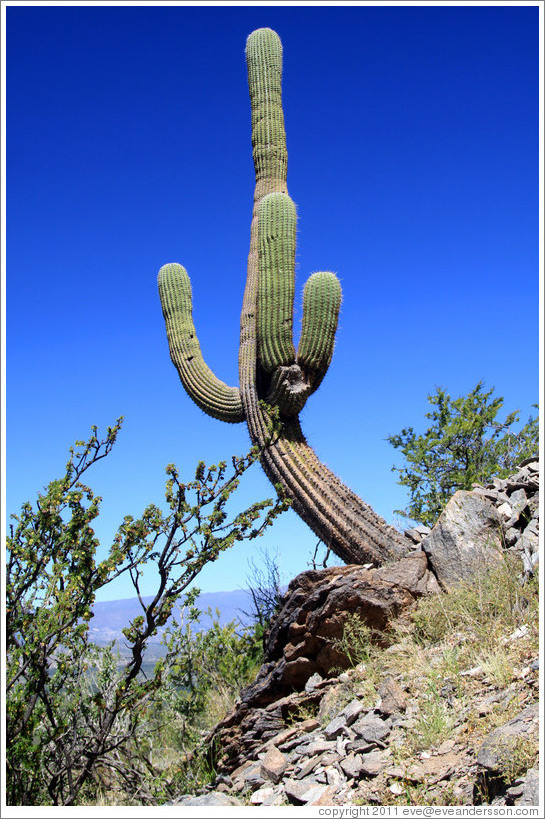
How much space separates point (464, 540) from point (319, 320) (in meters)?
3.26

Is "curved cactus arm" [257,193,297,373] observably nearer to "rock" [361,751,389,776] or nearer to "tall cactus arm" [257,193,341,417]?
"tall cactus arm" [257,193,341,417]

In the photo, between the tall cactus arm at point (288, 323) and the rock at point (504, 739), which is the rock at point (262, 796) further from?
the tall cactus arm at point (288, 323)

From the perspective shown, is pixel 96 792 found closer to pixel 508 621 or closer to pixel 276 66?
pixel 508 621

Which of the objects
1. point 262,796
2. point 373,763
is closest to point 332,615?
point 262,796

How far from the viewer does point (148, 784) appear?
561 centimetres

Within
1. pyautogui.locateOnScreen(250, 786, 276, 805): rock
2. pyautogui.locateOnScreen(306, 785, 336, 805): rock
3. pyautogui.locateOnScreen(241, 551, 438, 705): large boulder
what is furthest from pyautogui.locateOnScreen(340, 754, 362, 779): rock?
pyautogui.locateOnScreen(241, 551, 438, 705): large boulder

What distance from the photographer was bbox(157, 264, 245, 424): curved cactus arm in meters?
9.47

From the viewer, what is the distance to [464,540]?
664cm

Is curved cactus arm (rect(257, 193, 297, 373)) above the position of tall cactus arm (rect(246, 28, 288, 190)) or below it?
below

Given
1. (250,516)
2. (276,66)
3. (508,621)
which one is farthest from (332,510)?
(276,66)

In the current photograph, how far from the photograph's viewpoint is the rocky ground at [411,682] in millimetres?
4219

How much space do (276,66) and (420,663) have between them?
9327mm

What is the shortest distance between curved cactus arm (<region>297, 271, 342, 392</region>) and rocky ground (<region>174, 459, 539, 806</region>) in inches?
97.7

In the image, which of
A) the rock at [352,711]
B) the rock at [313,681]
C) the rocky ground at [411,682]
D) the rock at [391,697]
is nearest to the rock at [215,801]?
the rocky ground at [411,682]
